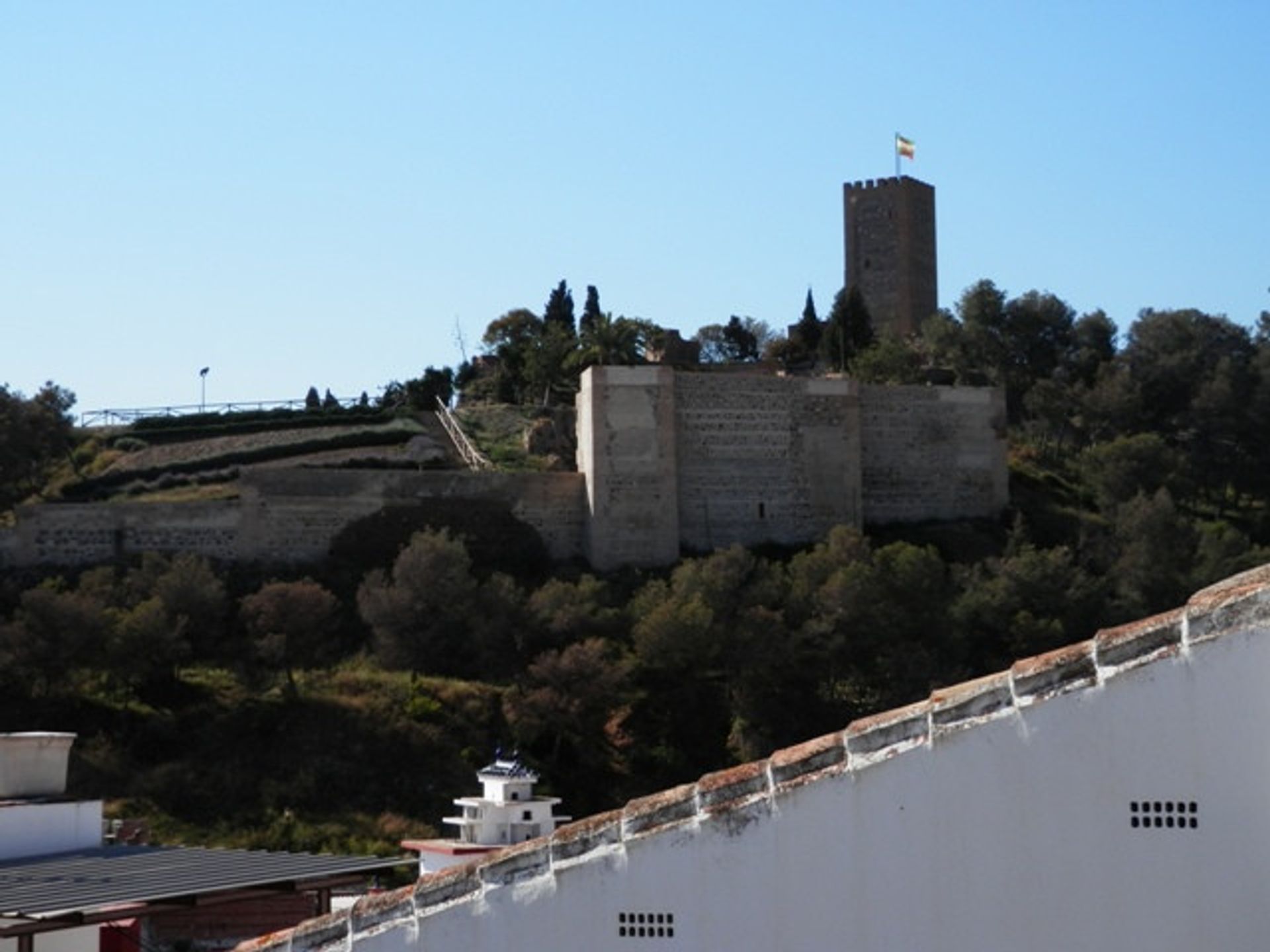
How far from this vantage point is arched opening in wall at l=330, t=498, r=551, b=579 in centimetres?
3753

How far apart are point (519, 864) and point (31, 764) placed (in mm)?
6366

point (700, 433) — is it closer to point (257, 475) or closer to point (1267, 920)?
point (257, 475)

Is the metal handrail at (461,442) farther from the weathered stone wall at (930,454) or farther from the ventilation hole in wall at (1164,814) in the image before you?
the ventilation hole in wall at (1164,814)

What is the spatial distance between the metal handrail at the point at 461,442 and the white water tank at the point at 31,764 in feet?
96.0

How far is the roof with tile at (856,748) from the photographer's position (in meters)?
6.56

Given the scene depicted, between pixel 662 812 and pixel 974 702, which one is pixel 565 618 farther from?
pixel 974 702

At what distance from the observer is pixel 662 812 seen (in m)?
7.00

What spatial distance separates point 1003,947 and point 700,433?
110ft

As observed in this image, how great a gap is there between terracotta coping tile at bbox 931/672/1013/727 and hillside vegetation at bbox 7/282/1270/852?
813 inches

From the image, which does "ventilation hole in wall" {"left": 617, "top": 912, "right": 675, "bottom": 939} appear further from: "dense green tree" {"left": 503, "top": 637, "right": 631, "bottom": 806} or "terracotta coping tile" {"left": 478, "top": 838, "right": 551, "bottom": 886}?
Answer: "dense green tree" {"left": 503, "top": 637, "right": 631, "bottom": 806}

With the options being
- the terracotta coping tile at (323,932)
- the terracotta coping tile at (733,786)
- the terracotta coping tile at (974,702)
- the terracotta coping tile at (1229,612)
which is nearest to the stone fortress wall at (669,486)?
the terracotta coping tile at (323,932)

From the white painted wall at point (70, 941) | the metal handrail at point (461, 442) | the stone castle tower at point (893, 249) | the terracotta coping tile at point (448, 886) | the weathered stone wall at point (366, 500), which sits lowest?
the white painted wall at point (70, 941)

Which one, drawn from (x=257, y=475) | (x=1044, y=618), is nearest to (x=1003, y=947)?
(x=1044, y=618)

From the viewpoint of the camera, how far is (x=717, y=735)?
3272 centimetres
